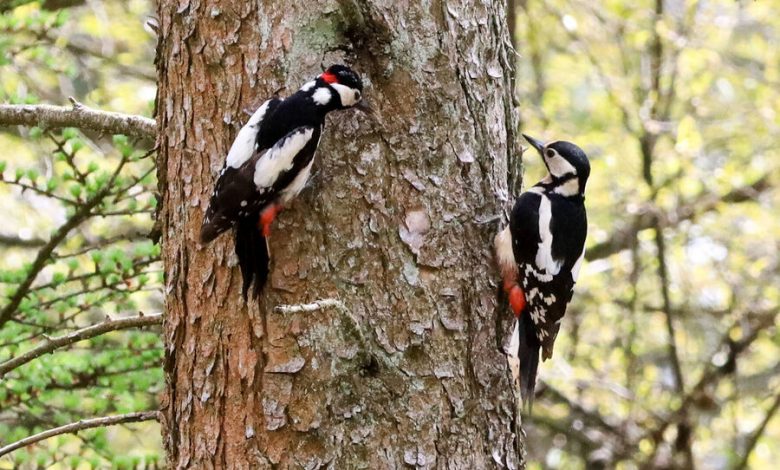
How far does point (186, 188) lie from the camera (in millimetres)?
A: 2289

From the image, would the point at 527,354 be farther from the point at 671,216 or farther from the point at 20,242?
the point at 20,242

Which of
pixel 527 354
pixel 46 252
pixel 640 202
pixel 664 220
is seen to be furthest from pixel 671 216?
pixel 46 252

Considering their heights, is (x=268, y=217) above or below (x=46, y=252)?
below

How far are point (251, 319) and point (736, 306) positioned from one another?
4678 millimetres

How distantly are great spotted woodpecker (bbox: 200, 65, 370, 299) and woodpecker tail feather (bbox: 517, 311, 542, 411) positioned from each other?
3.09 feet

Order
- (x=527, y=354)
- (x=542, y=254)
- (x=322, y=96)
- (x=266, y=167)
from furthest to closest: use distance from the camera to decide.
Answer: (x=542, y=254) → (x=527, y=354) → (x=266, y=167) → (x=322, y=96)

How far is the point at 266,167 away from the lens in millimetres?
2209

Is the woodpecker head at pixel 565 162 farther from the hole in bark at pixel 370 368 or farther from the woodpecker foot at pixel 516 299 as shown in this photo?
the hole in bark at pixel 370 368

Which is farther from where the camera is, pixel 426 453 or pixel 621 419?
pixel 621 419

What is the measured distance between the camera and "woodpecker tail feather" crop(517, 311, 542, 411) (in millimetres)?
2730

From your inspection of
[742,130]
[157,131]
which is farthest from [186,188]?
[742,130]

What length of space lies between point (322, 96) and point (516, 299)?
845 millimetres

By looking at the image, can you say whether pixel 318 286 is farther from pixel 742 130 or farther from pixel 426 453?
pixel 742 130

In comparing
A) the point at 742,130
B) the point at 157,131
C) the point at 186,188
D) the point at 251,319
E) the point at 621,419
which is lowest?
the point at 621,419
